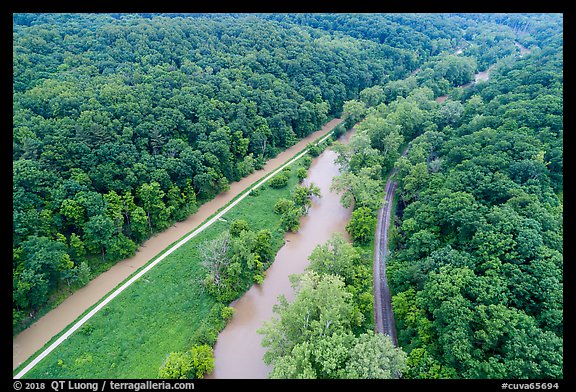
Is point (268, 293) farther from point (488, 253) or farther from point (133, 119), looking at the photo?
point (133, 119)

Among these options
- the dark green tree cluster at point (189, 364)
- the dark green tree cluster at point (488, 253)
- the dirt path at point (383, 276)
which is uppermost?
the dark green tree cluster at point (488, 253)

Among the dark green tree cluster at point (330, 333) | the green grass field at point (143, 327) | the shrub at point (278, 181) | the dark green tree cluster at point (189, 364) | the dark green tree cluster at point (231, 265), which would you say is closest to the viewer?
the dark green tree cluster at point (330, 333)

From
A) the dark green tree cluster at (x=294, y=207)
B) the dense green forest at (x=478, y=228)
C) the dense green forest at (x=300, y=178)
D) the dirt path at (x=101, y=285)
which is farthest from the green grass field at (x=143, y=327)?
the dense green forest at (x=478, y=228)

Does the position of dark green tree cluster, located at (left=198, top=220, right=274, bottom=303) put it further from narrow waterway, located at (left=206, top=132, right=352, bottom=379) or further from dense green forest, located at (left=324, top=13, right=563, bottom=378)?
dense green forest, located at (left=324, top=13, right=563, bottom=378)

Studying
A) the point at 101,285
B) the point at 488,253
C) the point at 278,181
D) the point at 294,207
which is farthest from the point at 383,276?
the point at 101,285

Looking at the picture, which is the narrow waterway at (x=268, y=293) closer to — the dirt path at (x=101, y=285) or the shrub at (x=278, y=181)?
the shrub at (x=278, y=181)

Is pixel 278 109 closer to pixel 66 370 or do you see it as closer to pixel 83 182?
pixel 83 182

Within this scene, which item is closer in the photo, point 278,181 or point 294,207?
point 294,207
